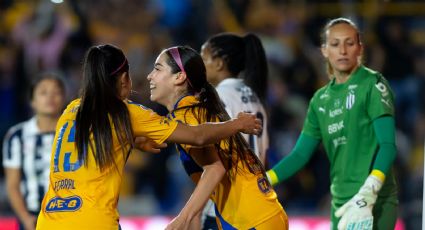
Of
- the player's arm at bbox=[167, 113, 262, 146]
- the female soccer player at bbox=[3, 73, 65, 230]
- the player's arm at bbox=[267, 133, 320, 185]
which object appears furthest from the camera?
the female soccer player at bbox=[3, 73, 65, 230]

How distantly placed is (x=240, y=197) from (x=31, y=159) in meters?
2.36

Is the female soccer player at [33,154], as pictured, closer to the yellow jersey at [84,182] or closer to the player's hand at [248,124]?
the yellow jersey at [84,182]

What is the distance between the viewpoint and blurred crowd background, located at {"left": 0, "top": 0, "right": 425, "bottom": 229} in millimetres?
9281

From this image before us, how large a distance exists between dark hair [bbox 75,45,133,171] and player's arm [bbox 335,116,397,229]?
1.22 m

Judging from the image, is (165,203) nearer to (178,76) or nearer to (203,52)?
(203,52)

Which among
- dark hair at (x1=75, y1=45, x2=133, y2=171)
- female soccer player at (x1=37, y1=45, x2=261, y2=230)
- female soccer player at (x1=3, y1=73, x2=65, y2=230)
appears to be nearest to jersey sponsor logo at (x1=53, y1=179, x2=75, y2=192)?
female soccer player at (x1=37, y1=45, x2=261, y2=230)

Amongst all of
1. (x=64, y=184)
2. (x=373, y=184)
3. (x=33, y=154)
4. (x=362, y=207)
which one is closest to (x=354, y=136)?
(x=373, y=184)

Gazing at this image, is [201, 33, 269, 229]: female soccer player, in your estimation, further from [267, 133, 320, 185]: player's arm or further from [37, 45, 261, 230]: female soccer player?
[37, 45, 261, 230]: female soccer player

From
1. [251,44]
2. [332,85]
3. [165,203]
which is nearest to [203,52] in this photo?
[251,44]

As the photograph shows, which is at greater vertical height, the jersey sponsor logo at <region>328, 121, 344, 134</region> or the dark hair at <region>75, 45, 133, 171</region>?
the dark hair at <region>75, 45, 133, 171</region>

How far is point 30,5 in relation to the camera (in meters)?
9.66

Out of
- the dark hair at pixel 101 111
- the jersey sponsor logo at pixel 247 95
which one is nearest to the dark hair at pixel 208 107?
the dark hair at pixel 101 111

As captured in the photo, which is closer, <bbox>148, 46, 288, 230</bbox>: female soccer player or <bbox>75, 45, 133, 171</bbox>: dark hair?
<bbox>75, 45, 133, 171</bbox>: dark hair

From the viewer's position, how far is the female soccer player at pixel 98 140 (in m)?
3.79
